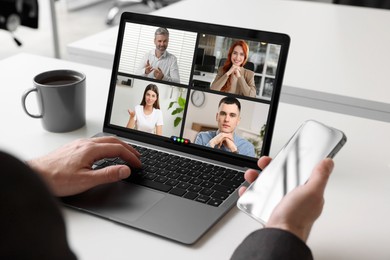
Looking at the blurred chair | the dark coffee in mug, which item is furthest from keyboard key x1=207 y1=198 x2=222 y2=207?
the blurred chair

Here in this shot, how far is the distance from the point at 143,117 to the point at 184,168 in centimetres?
16

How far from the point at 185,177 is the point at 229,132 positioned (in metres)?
Answer: 0.12

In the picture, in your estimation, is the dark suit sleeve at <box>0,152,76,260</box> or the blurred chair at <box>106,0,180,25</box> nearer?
the dark suit sleeve at <box>0,152,76,260</box>

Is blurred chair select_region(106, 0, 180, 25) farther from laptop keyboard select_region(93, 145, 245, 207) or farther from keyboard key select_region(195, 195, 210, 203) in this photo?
keyboard key select_region(195, 195, 210, 203)

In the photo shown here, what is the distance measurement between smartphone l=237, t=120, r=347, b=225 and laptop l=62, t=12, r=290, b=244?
0.20 feet

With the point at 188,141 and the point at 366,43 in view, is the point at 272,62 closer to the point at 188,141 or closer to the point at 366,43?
the point at 188,141

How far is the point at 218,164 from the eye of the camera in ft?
3.45

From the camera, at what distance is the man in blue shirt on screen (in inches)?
40.9

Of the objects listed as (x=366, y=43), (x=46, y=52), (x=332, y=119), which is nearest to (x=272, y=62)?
(x=332, y=119)

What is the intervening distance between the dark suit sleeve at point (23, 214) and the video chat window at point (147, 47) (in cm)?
76

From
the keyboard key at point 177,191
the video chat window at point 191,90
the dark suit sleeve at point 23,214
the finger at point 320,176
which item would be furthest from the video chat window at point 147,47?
the dark suit sleeve at point 23,214

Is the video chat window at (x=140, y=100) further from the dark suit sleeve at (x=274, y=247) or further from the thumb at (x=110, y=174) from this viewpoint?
the dark suit sleeve at (x=274, y=247)

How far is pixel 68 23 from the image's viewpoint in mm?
4484

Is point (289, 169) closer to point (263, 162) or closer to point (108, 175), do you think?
point (263, 162)
